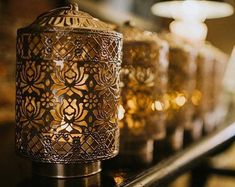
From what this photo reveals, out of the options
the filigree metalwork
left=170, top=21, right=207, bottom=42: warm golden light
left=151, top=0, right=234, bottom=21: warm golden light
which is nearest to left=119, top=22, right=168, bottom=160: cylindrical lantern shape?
the filigree metalwork

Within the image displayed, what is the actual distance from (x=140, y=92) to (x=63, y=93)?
36cm

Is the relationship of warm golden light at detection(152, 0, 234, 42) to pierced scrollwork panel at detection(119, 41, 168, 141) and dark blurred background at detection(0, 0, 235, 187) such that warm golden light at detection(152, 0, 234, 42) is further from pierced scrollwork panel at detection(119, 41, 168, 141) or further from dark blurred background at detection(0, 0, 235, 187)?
pierced scrollwork panel at detection(119, 41, 168, 141)

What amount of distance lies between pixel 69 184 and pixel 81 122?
0.10 m

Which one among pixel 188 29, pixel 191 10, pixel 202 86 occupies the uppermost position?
pixel 191 10

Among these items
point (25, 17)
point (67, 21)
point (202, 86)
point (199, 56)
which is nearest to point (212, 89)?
point (202, 86)

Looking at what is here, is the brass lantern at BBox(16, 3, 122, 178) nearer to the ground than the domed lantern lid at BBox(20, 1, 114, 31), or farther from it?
nearer to the ground

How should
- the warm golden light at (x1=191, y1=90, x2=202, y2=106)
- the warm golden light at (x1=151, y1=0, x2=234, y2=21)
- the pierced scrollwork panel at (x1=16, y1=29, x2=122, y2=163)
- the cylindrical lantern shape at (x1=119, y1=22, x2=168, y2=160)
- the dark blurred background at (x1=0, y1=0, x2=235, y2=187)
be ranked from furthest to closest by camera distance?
the warm golden light at (x1=151, y1=0, x2=234, y2=21)
the warm golden light at (x1=191, y1=90, x2=202, y2=106)
the dark blurred background at (x1=0, y1=0, x2=235, y2=187)
the cylindrical lantern shape at (x1=119, y1=22, x2=168, y2=160)
the pierced scrollwork panel at (x1=16, y1=29, x2=122, y2=163)

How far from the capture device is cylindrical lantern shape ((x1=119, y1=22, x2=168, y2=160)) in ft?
3.14

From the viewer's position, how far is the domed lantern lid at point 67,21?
2.26 ft

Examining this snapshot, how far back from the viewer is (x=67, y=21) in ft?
2.30

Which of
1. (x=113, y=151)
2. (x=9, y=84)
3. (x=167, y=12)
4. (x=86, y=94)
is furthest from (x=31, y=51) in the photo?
(x=167, y=12)

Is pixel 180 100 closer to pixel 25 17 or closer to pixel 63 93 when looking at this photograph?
pixel 25 17

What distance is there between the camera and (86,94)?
27.0 inches

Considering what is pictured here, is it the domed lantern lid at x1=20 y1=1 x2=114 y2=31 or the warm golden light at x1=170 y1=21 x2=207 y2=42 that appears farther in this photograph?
the warm golden light at x1=170 y1=21 x2=207 y2=42
